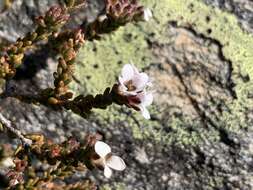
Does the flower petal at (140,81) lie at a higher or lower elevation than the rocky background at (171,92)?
higher

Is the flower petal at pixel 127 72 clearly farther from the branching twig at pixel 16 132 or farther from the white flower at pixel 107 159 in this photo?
the branching twig at pixel 16 132

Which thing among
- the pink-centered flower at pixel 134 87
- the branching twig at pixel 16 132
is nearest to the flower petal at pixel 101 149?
the pink-centered flower at pixel 134 87

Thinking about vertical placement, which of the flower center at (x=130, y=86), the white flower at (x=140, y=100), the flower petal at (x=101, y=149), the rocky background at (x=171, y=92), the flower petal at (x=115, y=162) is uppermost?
the flower center at (x=130, y=86)

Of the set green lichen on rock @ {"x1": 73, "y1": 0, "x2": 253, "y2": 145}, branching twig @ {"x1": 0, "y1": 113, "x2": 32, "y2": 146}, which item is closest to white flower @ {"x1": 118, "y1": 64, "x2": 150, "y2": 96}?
branching twig @ {"x1": 0, "y1": 113, "x2": 32, "y2": 146}

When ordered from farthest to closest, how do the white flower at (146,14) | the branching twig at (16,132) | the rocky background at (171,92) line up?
the rocky background at (171,92), the white flower at (146,14), the branching twig at (16,132)

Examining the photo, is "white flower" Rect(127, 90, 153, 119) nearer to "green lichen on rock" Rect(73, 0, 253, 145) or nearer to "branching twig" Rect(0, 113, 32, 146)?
"branching twig" Rect(0, 113, 32, 146)

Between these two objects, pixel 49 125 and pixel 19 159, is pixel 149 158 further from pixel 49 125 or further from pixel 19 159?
pixel 19 159

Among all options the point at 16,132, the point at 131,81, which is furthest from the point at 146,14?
the point at 16,132
